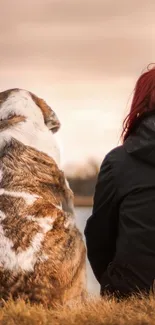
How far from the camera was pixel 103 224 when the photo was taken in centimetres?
192

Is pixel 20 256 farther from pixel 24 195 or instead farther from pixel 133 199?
pixel 133 199

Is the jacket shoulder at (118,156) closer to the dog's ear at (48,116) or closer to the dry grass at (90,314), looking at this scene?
the dry grass at (90,314)

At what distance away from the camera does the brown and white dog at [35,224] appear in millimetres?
1938

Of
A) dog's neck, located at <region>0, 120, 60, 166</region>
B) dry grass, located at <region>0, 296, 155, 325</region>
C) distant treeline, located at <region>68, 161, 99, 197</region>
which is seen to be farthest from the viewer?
distant treeline, located at <region>68, 161, 99, 197</region>

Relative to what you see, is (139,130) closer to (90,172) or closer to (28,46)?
(90,172)

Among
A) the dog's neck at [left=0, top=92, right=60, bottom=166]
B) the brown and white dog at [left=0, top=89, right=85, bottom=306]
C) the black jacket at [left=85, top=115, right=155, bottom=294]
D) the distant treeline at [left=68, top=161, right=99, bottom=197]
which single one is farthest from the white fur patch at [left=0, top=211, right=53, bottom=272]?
the distant treeline at [left=68, top=161, right=99, bottom=197]

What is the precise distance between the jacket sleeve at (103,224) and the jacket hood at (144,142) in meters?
0.08

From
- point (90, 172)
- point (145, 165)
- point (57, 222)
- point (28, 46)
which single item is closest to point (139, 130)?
point (145, 165)

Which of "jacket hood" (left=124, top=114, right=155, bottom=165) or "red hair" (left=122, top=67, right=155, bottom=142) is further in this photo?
"red hair" (left=122, top=67, right=155, bottom=142)

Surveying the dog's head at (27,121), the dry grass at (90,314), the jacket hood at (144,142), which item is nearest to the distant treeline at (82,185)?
the dog's head at (27,121)

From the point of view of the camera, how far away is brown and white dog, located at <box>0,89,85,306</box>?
1938mm

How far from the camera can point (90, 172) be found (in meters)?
2.99

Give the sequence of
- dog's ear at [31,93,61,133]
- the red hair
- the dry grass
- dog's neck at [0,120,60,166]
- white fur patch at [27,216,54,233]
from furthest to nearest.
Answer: dog's ear at [31,93,61,133] < dog's neck at [0,120,60,166] < white fur patch at [27,216,54,233] < the red hair < the dry grass

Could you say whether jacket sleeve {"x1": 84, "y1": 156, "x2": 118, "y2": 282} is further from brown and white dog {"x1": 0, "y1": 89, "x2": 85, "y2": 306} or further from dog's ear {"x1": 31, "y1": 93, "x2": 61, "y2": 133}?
dog's ear {"x1": 31, "y1": 93, "x2": 61, "y2": 133}
